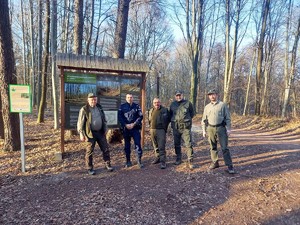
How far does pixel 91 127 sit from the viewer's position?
5367 mm

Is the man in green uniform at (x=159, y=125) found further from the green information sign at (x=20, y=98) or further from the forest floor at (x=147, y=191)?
the green information sign at (x=20, y=98)

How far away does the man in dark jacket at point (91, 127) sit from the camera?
5.35 m

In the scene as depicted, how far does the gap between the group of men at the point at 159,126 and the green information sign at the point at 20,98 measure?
138 cm

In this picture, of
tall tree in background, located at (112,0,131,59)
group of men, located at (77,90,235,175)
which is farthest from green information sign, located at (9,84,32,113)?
tall tree in background, located at (112,0,131,59)

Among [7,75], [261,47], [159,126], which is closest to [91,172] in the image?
[159,126]

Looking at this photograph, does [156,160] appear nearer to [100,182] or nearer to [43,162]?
[100,182]

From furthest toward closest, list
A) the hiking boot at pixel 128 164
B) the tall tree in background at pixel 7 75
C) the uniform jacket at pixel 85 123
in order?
the tall tree in background at pixel 7 75, the hiking boot at pixel 128 164, the uniform jacket at pixel 85 123

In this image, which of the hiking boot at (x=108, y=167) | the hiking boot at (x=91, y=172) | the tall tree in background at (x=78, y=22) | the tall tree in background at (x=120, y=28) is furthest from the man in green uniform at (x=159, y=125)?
the tall tree in background at (x=78, y=22)

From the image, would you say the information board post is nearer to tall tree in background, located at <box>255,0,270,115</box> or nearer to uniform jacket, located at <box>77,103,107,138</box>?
uniform jacket, located at <box>77,103,107,138</box>

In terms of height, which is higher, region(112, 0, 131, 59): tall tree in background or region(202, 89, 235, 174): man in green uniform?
region(112, 0, 131, 59): tall tree in background

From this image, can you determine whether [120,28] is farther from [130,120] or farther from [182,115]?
[182,115]

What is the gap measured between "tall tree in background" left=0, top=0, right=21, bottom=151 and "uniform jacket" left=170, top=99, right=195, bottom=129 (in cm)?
487

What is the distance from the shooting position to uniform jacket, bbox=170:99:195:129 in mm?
5812

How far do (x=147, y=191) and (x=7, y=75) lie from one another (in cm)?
541
